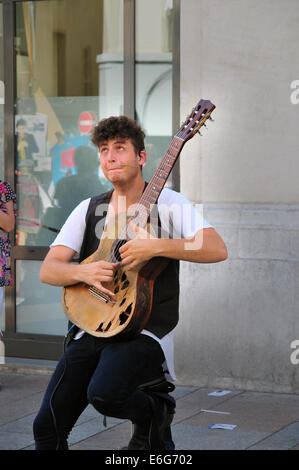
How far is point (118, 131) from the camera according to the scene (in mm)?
4070

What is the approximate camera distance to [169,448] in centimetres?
404

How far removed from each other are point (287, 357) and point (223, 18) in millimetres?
2569

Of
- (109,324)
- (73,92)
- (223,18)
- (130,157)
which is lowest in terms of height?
(109,324)

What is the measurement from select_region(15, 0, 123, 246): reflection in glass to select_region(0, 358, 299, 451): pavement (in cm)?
170

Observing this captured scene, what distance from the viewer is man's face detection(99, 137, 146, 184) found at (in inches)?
159

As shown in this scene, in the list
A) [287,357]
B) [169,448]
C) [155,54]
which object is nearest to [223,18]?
[155,54]

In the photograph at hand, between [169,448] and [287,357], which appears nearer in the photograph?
[169,448]

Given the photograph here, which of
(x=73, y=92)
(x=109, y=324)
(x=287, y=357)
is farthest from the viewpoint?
(x=73, y=92)

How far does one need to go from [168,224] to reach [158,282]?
0.28m

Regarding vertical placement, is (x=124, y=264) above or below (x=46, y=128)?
below

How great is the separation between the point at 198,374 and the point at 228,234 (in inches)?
43.2

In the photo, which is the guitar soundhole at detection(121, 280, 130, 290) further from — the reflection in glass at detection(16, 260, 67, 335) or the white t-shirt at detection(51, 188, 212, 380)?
the reflection in glass at detection(16, 260, 67, 335)
